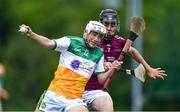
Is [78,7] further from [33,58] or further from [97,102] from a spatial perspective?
[97,102]

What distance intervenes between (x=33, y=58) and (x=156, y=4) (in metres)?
17.1

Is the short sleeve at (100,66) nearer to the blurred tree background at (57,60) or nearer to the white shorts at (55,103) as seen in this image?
the white shorts at (55,103)

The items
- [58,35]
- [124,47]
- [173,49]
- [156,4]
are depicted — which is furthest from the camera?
[156,4]

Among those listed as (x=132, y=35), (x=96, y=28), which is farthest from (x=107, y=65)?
(x=96, y=28)

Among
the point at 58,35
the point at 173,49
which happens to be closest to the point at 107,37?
the point at 173,49

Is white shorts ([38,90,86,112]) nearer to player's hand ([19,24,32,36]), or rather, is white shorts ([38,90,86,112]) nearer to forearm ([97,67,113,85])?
forearm ([97,67,113,85])

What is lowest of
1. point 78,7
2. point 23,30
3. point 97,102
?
point 78,7

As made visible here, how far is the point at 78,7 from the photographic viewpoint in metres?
62.5

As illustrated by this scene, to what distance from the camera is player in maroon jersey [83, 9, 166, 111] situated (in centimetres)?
1587

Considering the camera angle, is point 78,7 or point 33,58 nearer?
point 33,58

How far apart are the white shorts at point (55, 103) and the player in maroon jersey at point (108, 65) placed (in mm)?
699

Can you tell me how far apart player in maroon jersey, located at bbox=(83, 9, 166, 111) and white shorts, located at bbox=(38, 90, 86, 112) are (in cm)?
70

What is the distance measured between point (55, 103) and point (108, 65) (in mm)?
1117

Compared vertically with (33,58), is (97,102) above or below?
above
